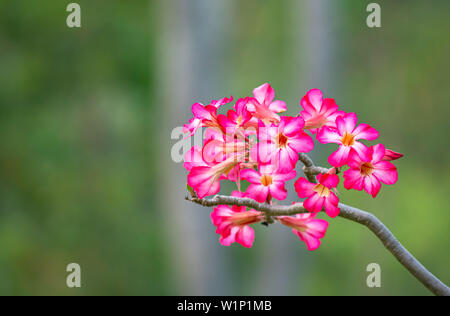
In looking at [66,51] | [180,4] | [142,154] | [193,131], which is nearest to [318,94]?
[193,131]

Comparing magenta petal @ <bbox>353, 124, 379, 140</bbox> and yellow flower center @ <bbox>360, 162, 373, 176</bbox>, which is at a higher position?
magenta petal @ <bbox>353, 124, 379, 140</bbox>

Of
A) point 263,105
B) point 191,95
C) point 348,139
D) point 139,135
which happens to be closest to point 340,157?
point 348,139

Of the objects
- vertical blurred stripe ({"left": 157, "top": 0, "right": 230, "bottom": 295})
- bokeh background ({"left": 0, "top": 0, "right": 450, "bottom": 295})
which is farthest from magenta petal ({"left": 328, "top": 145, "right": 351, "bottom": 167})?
bokeh background ({"left": 0, "top": 0, "right": 450, "bottom": 295})

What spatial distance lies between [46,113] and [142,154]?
1157mm

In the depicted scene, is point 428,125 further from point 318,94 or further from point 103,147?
point 318,94

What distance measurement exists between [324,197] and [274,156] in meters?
0.08

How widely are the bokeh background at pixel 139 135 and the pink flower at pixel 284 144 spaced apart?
12.5 ft

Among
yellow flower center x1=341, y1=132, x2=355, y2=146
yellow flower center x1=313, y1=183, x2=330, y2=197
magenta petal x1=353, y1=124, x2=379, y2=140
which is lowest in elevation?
yellow flower center x1=313, y1=183, x2=330, y2=197

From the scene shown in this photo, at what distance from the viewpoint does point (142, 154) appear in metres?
6.16

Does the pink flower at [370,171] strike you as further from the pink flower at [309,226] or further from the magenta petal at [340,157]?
the pink flower at [309,226]

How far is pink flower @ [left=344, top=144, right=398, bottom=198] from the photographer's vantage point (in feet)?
2.31

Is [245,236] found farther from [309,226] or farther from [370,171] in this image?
[370,171]

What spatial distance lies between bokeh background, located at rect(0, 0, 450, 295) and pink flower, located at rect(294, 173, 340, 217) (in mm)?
3811

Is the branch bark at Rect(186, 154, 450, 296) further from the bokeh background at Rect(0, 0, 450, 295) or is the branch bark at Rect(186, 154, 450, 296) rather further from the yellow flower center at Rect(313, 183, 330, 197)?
the bokeh background at Rect(0, 0, 450, 295)
